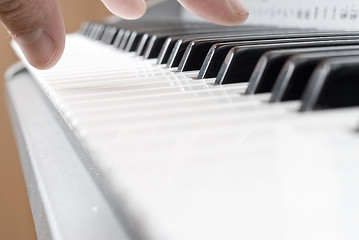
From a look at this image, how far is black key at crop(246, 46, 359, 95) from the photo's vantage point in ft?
1.53

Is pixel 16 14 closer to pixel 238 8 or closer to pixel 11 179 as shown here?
pixel 238 8

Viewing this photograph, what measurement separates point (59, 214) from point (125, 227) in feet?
0.26

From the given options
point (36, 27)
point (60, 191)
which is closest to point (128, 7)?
point (36, 27)

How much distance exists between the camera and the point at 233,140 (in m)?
0.31

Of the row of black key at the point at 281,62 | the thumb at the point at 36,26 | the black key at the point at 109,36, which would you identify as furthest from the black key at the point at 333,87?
the black key at the point at 109,36

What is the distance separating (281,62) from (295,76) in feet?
0.22

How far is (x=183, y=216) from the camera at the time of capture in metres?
0.20

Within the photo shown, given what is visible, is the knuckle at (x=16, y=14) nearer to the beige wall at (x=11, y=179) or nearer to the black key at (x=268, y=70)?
the black key at (x=268, y=70)

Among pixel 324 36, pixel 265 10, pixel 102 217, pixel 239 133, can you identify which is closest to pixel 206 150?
pixel 239 133

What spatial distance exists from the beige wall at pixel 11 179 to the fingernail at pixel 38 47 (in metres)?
1.84

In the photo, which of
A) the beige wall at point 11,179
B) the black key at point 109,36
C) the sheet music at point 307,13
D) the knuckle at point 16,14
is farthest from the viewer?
the beige wall at point 11,179

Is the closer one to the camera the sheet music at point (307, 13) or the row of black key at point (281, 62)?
the row of black key at point (281, 62)

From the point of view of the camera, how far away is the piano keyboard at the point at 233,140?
204 mm

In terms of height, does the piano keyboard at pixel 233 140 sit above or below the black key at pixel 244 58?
below
